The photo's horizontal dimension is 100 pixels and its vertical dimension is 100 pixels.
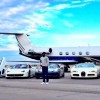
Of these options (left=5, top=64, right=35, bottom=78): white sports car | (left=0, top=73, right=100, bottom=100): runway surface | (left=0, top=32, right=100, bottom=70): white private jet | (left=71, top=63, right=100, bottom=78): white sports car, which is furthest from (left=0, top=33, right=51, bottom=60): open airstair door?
(left=0, top=73, right=100, bottom=100): runway surface

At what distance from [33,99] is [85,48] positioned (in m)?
36.3

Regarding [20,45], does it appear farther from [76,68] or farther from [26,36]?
[76,68]

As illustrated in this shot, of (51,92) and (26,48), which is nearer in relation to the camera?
(51,92)

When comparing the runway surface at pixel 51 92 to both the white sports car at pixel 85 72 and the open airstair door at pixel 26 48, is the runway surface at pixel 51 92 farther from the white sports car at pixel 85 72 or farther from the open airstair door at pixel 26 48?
the open airstair door at pixel 26 48

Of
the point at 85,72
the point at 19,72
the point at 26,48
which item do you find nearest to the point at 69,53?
the point at 26,48

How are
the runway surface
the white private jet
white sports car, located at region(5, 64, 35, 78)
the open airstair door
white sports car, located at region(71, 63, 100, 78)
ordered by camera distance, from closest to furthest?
1. the runway surface
2. white sports car, located at region(71, 63, 100, 78)
3. white sports car, located at region(5, 64, 35, 78)
4. the white private jet
5. the open airstair door

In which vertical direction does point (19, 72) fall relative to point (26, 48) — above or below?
below

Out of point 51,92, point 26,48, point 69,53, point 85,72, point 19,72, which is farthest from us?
point 26,48

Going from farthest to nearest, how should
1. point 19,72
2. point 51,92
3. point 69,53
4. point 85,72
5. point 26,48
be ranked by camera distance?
1. point 26,48
2. point 69,53
3. point 19,72
4. point 85,72
5. point 51,92

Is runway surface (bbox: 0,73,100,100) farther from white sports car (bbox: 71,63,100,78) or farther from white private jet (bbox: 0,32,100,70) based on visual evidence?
white private jet (bbox: 0,32,100,70)

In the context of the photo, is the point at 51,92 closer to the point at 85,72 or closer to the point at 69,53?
the point at 85,72

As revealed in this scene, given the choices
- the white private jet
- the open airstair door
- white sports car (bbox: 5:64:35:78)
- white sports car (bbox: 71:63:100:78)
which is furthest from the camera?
the open airstair door

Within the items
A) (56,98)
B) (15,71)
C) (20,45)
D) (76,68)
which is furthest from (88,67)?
(20,45)

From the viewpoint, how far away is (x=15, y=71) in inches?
970
